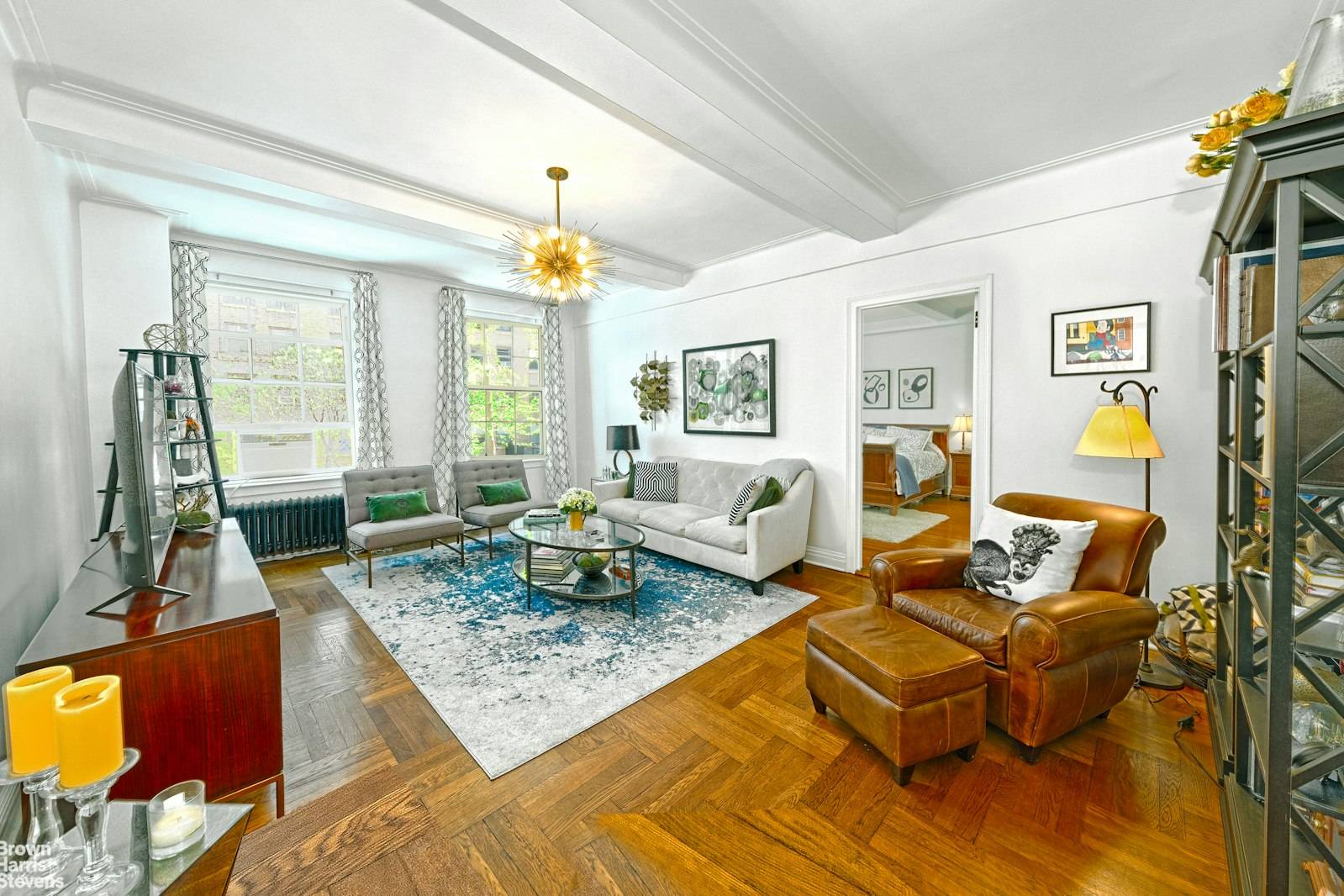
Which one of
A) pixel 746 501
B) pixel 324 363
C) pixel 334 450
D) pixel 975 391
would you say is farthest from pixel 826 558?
pixel 324 363

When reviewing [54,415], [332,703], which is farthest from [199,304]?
[332,703]

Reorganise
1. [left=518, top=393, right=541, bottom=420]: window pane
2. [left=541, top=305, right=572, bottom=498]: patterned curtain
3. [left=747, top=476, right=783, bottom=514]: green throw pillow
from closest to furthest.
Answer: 1. [left=747, top=476, right=783, bottom=514]: green throw pillow
2. [left=518, top=393, right=541, bottom=420]: window pane
3. [left=541, top=305, right=572, bottom=498]: patterned curtain

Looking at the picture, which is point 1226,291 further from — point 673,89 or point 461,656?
point 461,656

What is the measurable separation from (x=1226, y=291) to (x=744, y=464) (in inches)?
135

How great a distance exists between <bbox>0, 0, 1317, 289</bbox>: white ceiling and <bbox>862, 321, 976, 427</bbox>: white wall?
14.9ft

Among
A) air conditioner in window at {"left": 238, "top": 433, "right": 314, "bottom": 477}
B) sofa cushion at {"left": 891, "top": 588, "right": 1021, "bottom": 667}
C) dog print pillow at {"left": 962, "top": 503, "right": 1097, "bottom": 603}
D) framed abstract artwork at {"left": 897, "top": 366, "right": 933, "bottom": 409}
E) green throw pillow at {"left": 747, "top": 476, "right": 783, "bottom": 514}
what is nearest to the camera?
sofa cushion at {"left": 891, "top": 588, "right": 1021, "bottom": 667}

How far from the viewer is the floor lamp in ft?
8.12

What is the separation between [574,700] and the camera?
2.40 meters

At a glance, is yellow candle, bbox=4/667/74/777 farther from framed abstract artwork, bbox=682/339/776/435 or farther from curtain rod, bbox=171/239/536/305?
curtain rod, bbox=171/239/536/305

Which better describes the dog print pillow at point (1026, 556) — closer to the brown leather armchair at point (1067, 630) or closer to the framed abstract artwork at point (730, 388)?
the brown leather armchair at point (1067, 630)

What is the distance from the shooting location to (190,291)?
13.1 ft

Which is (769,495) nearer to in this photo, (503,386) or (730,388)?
(730,388)

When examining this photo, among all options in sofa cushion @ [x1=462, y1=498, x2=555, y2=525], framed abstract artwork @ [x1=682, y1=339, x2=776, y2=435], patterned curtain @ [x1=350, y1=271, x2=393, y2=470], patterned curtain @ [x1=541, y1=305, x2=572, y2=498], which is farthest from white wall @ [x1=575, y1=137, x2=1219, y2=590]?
patterned curtain @ [x1=350, y1=271, x2=393, y2=470]

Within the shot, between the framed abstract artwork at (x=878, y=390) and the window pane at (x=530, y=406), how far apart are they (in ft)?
16.4
